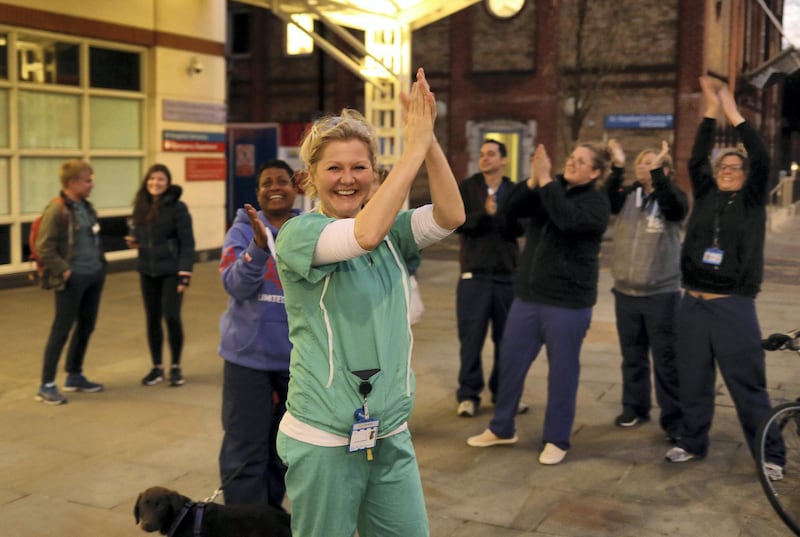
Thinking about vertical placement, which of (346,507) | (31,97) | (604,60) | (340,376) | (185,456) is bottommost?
(185,456)

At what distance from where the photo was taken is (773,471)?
5.03 metres

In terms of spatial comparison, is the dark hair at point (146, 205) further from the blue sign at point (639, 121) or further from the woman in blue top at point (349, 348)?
the blue sign at point (639, 121)

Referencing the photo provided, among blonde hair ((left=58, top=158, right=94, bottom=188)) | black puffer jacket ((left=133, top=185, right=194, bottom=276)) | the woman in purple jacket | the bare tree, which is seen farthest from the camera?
the bare tree

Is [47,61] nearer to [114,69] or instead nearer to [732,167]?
[114,69]

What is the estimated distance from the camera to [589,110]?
26.4m

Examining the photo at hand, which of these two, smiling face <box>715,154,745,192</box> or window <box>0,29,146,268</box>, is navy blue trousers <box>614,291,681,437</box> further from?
window <box>0,29,146,268</box>

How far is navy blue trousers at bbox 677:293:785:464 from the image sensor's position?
18.3ft

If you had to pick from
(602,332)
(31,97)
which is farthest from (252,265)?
(31,97)

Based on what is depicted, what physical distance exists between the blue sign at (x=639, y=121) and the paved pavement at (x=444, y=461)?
18023 millimetres

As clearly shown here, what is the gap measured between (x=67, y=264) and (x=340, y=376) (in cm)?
507

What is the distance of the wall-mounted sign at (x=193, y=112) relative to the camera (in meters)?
15.4

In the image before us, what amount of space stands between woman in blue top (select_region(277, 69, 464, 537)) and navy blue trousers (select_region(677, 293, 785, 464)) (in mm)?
3140

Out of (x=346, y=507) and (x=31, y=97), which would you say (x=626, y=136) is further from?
(x=346, y=507)

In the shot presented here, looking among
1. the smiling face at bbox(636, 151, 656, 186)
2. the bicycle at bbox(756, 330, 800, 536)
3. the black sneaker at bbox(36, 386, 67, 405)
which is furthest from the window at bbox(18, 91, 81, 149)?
the bicycle at bbox(756, 330, 800, 536)
